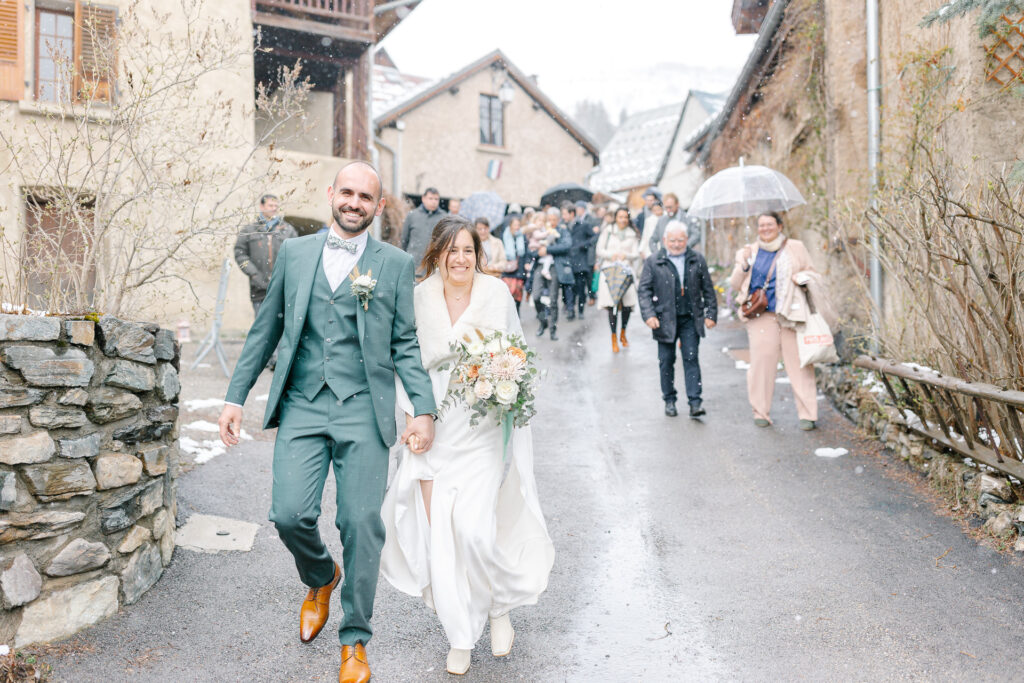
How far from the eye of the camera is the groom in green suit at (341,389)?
154 inches

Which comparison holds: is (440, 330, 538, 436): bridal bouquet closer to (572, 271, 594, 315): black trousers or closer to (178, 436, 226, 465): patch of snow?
(178, 436, 226, 465): patch of snow

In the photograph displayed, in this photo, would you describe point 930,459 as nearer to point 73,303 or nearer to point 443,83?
point 73,303

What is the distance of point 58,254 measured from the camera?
212 inches

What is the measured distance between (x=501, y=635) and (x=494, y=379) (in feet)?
4.02

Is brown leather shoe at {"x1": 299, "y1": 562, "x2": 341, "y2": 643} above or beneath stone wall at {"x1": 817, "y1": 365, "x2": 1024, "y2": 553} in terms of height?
beneath

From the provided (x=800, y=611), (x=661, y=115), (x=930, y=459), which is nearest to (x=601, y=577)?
(x=800, y=611)

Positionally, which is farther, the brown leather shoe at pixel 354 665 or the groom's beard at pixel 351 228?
the groom's beard at pixel 351 228

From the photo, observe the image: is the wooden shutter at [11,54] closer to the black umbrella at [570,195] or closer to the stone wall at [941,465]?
the stone wall at [941,465]

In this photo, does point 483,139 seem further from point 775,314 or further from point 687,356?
point 775,314

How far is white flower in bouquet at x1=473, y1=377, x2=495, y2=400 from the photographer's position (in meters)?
4.16

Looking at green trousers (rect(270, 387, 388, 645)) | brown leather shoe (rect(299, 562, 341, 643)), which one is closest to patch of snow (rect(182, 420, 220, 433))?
brown leather shoe (rect(299, 562, 341, 643))

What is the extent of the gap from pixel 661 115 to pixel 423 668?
5569cm

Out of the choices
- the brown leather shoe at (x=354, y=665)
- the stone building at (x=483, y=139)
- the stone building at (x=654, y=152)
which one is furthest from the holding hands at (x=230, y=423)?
the stone building at (x=654, y=152)

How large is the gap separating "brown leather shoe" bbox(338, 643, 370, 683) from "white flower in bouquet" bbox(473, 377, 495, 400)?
3.97 ft
